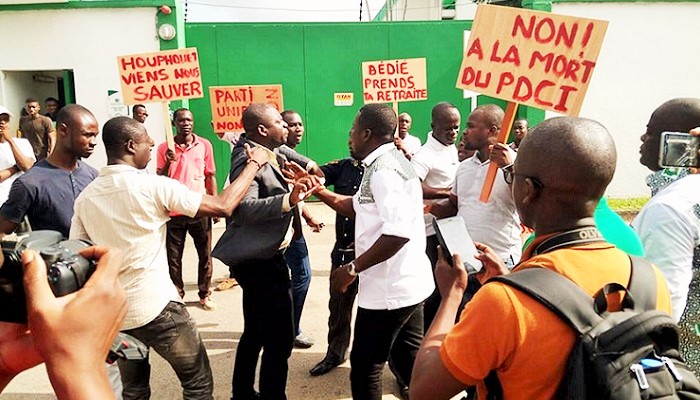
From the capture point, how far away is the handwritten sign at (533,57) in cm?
292

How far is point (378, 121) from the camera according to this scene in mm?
2906

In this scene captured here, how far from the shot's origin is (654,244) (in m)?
1.87

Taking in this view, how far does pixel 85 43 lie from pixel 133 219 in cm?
723

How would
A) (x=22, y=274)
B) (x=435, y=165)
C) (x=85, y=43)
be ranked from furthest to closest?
1. (x=85, y=43)
2. (x=435, y=165)
3. (x=22, y=274)

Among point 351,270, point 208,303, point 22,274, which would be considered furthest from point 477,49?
point 208,303

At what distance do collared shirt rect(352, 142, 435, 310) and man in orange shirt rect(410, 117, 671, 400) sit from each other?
114 centimetres

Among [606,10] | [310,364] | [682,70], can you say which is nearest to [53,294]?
[310,364]

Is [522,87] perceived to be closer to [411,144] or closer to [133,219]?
[133,219]

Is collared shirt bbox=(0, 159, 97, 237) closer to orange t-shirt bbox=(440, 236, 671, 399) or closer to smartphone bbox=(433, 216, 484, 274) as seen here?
smartphone bbox=(433, 216, 484, 274)

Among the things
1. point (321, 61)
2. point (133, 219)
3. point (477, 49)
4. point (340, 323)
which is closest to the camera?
point (133, 219)

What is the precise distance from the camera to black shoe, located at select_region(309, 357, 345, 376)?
12.8 ft

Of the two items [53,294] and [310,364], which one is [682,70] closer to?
[310,364]

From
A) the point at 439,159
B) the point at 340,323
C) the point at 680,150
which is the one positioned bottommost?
the point at 340,323

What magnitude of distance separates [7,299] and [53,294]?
0.10 m
